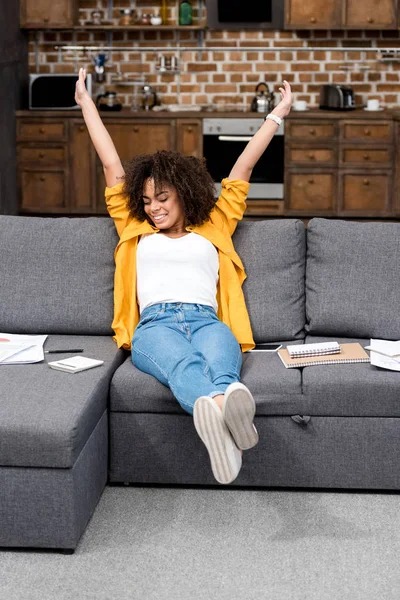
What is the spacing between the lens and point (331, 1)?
6.86m

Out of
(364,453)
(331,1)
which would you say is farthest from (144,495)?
(331,1)

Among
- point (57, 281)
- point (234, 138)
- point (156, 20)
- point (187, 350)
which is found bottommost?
point (187, 350)

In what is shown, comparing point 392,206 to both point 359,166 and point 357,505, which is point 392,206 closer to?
point 359,166

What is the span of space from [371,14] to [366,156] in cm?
107

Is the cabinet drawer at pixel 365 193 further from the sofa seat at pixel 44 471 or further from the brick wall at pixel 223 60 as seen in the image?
the sofa seat at pixel 44 471

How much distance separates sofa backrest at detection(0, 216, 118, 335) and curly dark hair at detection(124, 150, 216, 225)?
0.24 m

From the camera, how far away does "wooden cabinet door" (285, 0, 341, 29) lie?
22.5 feet

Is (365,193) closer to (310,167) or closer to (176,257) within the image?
(310,167)

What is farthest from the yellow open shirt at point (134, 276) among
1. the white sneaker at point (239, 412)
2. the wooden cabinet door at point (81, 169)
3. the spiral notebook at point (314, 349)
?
the wooden cabinet door at point (81, 169)

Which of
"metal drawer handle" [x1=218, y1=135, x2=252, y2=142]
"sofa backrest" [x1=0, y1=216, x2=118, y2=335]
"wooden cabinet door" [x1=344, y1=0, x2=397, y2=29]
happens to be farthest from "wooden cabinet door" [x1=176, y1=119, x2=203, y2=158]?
"sofa backrest" [x1=0, y1=216, x2=118, y2=335]

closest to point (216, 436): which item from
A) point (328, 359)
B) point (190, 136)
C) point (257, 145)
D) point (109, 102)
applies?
point (328, 359)

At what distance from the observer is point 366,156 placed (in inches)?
270

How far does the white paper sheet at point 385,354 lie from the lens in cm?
298

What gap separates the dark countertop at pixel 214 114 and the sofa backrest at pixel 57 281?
3.61 m
